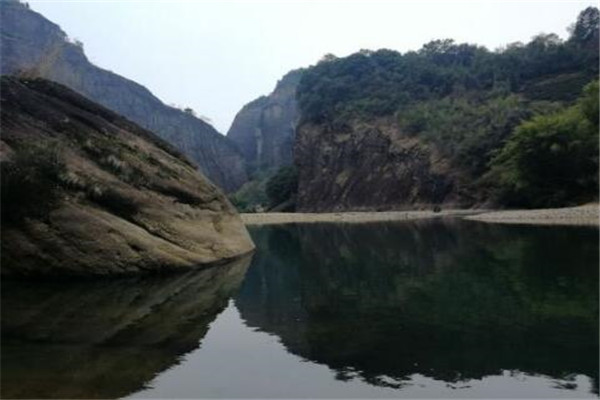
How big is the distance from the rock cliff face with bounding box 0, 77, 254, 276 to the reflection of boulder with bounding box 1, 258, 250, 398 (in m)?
1.06

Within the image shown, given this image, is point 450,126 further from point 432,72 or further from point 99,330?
point 99,330

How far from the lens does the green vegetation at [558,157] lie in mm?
56625

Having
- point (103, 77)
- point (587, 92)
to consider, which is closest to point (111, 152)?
point (587, 92)

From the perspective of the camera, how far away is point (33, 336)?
12.6 meters

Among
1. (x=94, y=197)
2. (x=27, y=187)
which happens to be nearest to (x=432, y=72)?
(x=94, y=197)

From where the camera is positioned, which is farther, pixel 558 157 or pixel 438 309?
pixel 558 157

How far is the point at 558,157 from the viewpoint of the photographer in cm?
5806

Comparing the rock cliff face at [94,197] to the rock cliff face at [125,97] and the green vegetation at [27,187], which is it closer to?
the green vegetation at [27,187]

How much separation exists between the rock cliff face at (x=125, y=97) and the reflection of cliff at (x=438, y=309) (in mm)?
146297

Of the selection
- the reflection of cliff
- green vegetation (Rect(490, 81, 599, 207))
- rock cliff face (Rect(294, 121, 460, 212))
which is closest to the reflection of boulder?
the reflection of cliff

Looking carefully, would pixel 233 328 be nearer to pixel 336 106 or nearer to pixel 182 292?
pixel 182 292

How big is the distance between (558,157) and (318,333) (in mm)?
50719

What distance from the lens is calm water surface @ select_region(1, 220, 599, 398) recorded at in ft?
31.1

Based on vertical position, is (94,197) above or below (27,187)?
below
